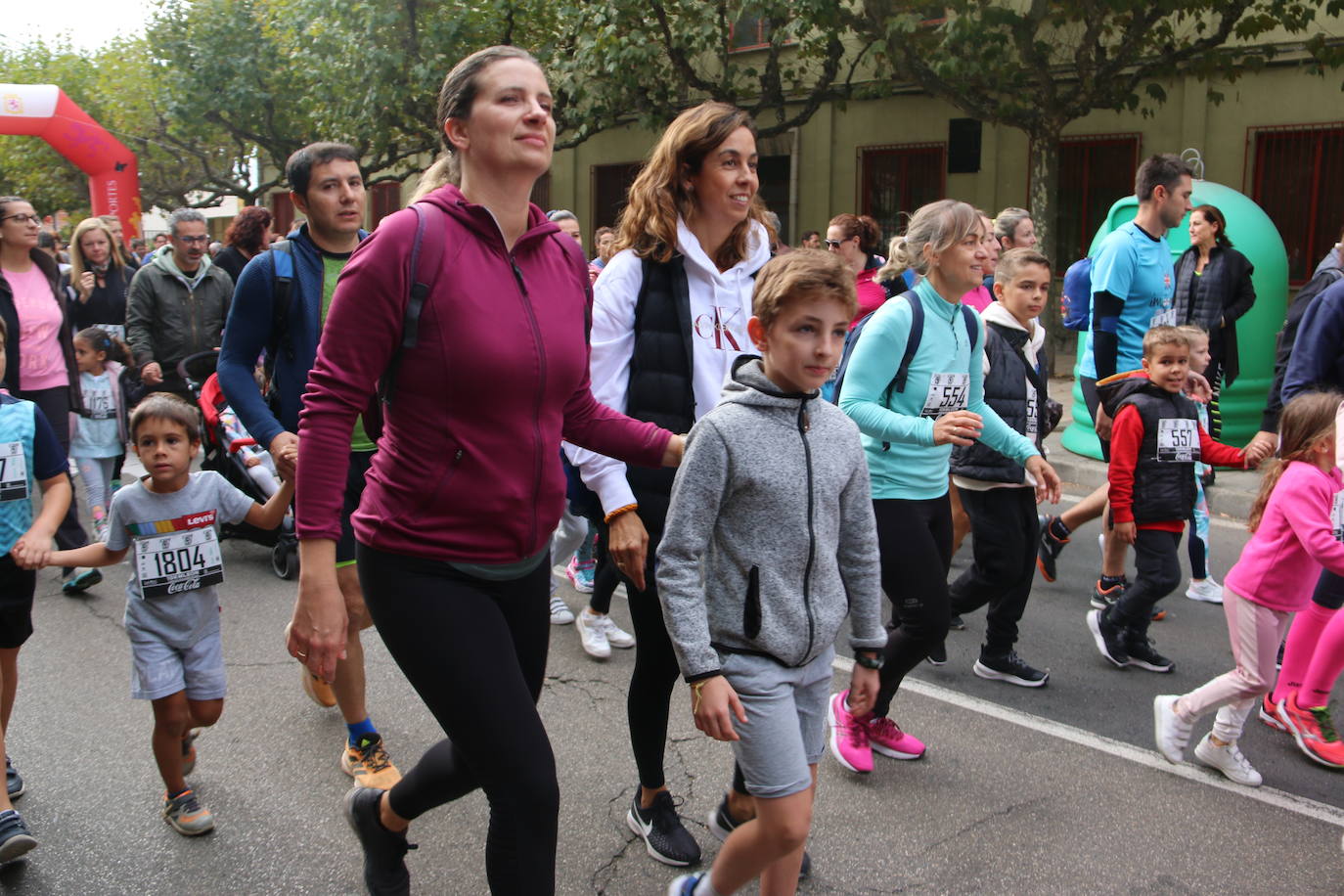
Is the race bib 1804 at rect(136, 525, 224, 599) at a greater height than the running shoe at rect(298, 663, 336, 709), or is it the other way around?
the race bib 1804 at rect(136, 525, 224, 599)

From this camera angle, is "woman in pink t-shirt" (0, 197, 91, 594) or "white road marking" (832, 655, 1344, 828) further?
"woman in pink t-shirt" (0, 197, 91, 594)

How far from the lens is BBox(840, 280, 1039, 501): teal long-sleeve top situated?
12.6 feet

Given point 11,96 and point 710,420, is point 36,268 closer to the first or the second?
point 710,420

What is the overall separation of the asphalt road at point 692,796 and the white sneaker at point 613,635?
0.11 meters

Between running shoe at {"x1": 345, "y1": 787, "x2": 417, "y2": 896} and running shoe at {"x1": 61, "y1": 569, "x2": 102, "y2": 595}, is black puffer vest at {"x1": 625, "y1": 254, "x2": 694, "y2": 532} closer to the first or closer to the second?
running shoe at {"x1": 345, "y1": 787, "x2": 417, "y2": 896}

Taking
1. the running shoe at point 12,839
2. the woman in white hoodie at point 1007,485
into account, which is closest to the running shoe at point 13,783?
the running shoe at point 12,839

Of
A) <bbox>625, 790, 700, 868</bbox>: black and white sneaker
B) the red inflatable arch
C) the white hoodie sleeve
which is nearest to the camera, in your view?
the white hoodie sleeve

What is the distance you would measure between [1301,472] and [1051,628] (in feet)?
6.39

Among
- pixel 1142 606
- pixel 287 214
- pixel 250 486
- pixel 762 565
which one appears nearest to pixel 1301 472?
pixel 1142 606

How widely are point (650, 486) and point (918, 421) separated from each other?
917 mm

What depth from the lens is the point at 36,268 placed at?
6.59 metres

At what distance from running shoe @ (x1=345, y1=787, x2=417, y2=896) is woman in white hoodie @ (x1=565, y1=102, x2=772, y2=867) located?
2.57 feet

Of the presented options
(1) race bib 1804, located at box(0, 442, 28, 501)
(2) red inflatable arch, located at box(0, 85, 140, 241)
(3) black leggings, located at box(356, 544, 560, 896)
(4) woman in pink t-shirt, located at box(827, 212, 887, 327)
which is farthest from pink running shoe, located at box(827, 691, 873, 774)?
(2) red inflatable arch, located at box(0, 85, 140, 241)

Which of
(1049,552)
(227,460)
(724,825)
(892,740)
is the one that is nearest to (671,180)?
(724,825)
